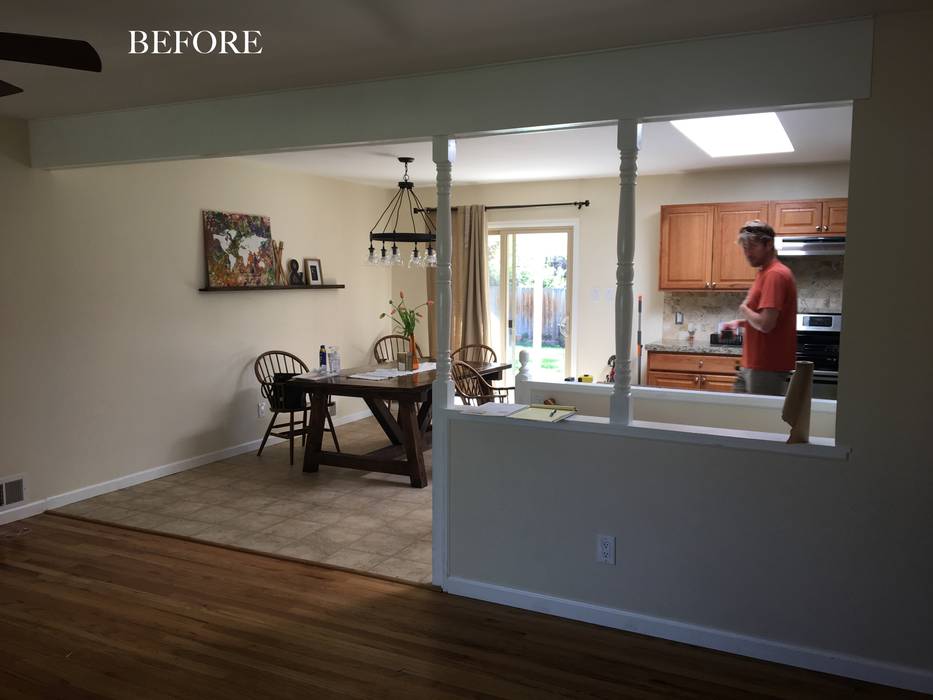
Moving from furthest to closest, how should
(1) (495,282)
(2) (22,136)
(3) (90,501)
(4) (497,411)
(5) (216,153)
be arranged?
(1) (495,282), (3) (90,501), (2) (22,136), (5) (216,153), (4) (497,411)

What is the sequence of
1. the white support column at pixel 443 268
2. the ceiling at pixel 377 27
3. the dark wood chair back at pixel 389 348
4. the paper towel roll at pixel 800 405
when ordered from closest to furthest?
1. the ceiling at pixel 377 27
2. the paper towel roll at pixel 800 405
3. the white support column at pixel 443 268
4. the dark wood chair back at pixel 389 348

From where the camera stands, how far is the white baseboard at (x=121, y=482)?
14.9 feet

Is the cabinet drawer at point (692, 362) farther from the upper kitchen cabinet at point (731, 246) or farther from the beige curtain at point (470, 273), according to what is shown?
the beige curtain at point (470, 273)

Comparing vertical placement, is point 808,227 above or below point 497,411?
above

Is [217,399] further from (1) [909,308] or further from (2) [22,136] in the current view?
(1) [909,308]

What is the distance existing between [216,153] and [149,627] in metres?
2.41

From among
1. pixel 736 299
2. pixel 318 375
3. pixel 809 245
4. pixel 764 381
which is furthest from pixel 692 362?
pixel 318 375

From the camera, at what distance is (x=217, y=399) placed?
233 inches

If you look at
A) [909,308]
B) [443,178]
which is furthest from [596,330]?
[909,308]

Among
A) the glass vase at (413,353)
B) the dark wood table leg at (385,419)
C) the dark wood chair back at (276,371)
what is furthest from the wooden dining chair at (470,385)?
the dark wood chair back at (276,371)

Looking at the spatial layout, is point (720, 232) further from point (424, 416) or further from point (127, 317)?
point (127, 317)

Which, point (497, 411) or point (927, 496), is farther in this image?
point (497, 411)

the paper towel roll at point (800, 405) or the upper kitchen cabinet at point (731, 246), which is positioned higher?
the upper kitchen cabinet at point (731, 246)

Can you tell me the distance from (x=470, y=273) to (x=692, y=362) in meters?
2.46
